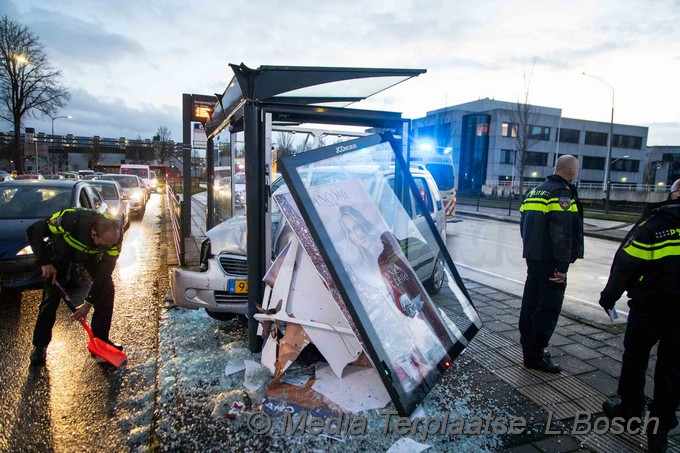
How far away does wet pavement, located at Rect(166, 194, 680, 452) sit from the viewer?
2.79 m

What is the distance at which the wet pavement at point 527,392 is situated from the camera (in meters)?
2.79

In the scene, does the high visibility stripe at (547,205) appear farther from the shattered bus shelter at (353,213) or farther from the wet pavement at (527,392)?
the wet pavement at (527,392)

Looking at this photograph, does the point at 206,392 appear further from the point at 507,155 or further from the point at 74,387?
the point at 507,155

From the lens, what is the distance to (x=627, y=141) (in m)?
59.8

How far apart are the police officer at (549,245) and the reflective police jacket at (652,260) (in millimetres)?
645

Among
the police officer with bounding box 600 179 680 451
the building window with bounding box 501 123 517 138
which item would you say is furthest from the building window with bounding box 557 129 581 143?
the police officer with bounding box 600 179 680 451

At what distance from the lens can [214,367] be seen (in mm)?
3711

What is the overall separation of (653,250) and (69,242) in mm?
4737

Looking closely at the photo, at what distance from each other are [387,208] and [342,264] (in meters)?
1.27

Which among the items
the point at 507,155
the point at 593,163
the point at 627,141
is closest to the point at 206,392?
the point at 507,155

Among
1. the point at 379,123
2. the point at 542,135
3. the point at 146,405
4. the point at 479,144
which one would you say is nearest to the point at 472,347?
the point at 379,123

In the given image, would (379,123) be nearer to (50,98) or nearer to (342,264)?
(342,264)

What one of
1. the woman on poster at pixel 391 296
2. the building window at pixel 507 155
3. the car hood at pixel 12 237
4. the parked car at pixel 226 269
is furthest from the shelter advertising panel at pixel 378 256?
the building window at pixel 507 155

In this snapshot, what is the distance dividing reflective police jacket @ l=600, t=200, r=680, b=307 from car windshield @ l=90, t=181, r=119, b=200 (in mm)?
12030
